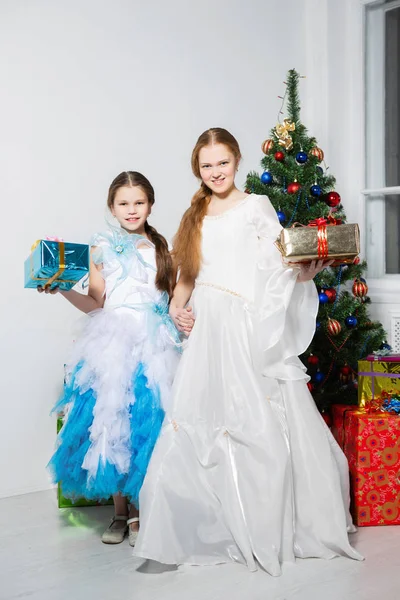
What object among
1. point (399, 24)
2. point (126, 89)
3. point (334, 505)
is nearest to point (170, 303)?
point (334, 505)

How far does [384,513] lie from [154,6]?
8.35ft

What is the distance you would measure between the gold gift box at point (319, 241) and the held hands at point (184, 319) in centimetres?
45

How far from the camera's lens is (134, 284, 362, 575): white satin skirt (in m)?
2.08

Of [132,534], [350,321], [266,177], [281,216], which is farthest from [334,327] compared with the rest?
[132,534]

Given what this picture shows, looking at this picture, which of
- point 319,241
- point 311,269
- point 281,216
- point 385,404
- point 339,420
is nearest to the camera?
point 319,241

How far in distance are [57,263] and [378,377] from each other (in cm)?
134

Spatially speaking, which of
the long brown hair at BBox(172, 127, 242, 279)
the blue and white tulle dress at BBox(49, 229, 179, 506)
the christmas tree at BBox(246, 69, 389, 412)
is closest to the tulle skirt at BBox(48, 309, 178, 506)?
the blue and white tulle dress at BBox(49, 229, 179, 506)

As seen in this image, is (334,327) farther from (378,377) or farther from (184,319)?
(184,319)

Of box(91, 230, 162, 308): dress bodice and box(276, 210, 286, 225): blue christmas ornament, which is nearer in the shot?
box(91, 230, 162, 308): dress bodice

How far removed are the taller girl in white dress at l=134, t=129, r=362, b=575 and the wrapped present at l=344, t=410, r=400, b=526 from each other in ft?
0.65

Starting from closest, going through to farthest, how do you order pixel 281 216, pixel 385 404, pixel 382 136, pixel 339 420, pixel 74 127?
pixel 385 404 → pixel 339 420 → pixel 281 216 → pixel 74 127 → pixel 382 136

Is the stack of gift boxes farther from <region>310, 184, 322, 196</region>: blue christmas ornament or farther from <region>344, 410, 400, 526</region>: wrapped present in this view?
<region>310, 184, 322, 196</region>: blue christmas ornament

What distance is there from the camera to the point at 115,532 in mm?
2396

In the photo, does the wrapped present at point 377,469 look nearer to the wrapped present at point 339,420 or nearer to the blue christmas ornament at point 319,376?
the wrapped present at point 339,420
